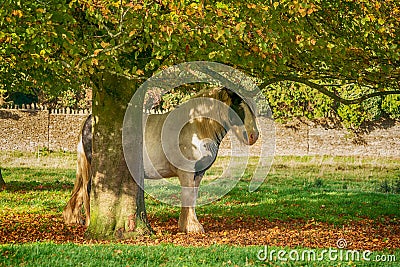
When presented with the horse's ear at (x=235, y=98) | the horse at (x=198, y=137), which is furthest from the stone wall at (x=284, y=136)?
the horse's ear at (x=235, y=98)

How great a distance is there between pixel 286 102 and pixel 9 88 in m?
15.2

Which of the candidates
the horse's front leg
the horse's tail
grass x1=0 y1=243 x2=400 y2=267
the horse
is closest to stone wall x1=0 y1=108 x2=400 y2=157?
the horse's tail

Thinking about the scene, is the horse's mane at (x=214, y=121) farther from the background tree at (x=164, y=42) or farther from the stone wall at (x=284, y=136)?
the stone wall at (x=284, y=136)

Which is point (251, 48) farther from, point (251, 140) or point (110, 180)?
point (110, 180)

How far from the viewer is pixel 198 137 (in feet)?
38.4

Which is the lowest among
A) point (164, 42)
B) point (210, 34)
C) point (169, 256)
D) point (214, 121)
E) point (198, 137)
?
point (169, 256)

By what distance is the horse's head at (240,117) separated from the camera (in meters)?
11.4

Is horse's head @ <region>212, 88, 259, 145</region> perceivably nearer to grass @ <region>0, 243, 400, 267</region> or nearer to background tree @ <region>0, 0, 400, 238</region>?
background tree @ <region>0, 0, 400, 238</region>

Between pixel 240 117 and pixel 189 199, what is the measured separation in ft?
5.80

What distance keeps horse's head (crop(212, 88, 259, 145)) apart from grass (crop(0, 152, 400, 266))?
2.28 meters

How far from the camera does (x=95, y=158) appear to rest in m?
11.1

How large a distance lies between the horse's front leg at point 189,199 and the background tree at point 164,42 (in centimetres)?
114

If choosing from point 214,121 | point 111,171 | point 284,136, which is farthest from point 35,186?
point 284,136

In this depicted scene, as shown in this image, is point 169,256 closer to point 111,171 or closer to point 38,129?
point 111,171
